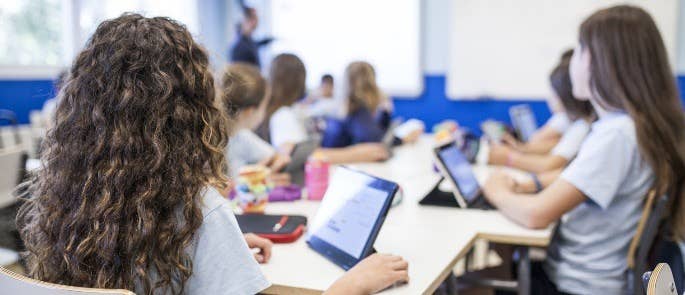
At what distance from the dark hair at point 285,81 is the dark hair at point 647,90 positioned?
165 cm

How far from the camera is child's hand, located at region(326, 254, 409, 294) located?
1104mm

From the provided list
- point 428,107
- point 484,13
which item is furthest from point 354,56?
point 484,13

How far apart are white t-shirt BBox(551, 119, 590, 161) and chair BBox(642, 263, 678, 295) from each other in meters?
1.74

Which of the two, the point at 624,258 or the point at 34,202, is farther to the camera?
the point at 624,258

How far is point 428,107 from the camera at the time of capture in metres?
6.24

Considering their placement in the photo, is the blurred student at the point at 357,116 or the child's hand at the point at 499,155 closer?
the child's hand at the point at 499,155

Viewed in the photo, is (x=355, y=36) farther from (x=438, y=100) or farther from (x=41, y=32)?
(x=41, y=32)

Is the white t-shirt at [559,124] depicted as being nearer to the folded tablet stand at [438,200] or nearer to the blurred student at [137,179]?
the folded tablet stand at [438,200]

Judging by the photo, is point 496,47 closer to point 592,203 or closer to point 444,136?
point 444,136

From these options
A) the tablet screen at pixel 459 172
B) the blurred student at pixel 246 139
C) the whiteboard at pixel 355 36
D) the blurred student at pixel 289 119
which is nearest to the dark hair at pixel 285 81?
the blurred student at pixel 289 119

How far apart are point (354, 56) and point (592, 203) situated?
16.7 ft

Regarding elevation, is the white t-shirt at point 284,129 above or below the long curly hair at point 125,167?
below

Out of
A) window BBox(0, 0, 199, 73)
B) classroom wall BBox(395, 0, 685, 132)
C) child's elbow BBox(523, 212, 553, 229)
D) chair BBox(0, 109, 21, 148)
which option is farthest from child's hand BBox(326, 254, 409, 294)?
classroom wall BBox(395, 0, 685, 132)

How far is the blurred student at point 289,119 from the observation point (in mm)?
2777
